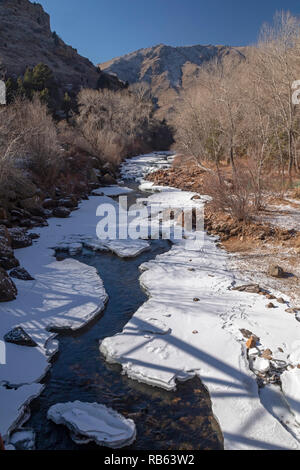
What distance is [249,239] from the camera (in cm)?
937

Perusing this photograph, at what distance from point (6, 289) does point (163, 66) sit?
A: 13950cm

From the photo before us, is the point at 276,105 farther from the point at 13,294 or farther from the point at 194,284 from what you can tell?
the point at 13,294

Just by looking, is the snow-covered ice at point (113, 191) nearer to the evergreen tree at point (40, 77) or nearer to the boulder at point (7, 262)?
the boulder at point (7, 262)

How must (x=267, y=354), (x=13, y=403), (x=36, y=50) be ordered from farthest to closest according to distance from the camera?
(x=36, y=50) < (x=267, y=354) < (x=13, y=403)

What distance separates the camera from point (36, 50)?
5162cm

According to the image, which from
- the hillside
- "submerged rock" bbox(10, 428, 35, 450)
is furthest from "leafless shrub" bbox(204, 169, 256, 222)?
the hillside

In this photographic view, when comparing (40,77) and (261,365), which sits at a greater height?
(40,77)

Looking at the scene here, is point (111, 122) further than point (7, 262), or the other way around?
point (111, 122)

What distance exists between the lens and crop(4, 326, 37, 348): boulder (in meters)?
4.99

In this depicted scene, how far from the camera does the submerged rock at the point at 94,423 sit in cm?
352

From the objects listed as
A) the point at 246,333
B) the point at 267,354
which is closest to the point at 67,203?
the point at 246,333

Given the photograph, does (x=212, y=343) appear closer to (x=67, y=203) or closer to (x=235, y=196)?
(x=235, y=196)
